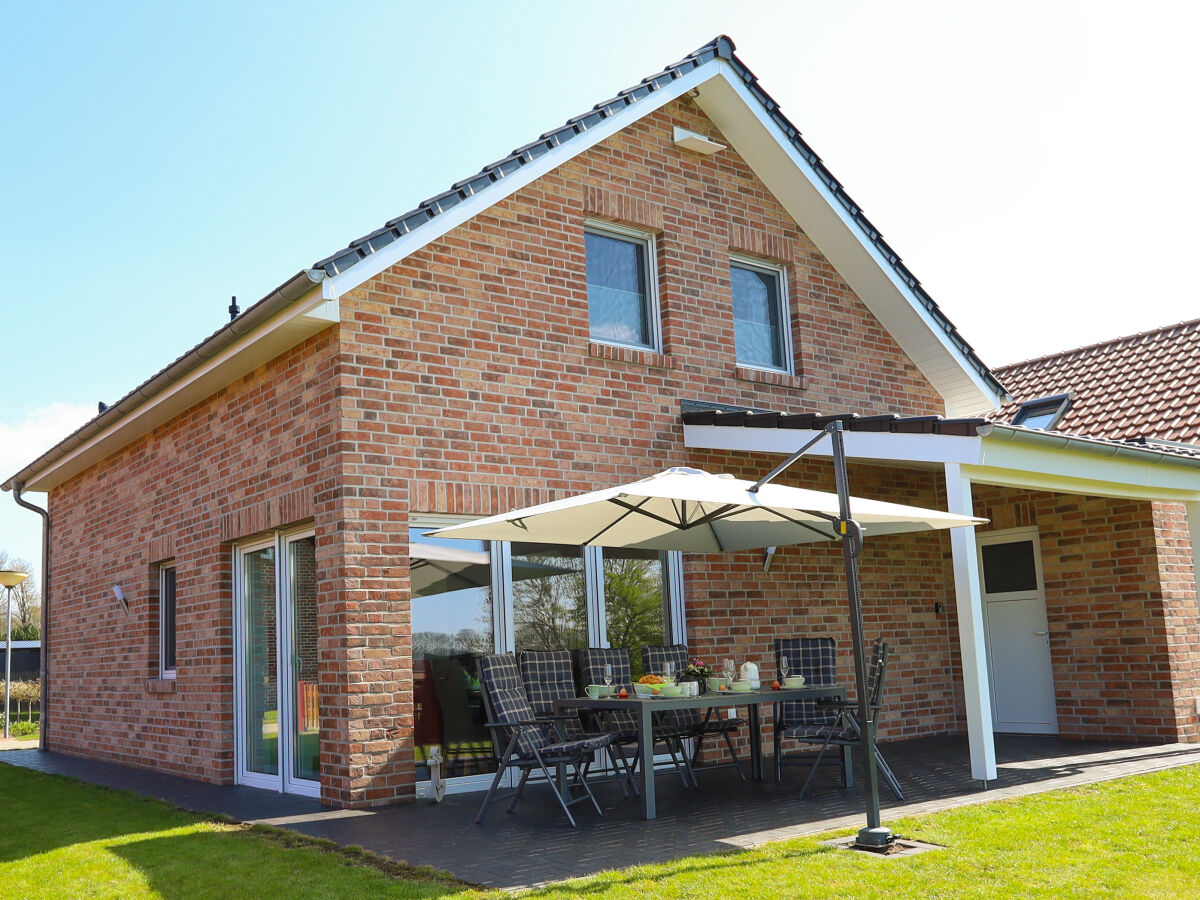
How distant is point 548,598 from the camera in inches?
354

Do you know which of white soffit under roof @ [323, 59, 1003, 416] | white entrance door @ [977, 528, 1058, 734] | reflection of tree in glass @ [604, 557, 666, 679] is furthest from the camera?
white entrance door @ [977, 528, 1058, 734]

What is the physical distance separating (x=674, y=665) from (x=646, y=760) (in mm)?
1978

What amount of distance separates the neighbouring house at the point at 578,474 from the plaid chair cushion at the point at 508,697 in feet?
2.68

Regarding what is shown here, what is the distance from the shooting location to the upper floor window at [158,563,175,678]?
36.5 feet

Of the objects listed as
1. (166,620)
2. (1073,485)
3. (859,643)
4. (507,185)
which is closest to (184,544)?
(166,620)

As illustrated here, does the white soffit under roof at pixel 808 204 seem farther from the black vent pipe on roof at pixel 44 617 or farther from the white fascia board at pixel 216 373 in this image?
the black vent pipe on roof at pixel 44 617

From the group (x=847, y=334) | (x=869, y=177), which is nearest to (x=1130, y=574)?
(x=847, y=334)

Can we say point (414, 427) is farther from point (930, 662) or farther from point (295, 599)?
point (930, 662)

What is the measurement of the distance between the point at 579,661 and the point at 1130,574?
5.53 metres

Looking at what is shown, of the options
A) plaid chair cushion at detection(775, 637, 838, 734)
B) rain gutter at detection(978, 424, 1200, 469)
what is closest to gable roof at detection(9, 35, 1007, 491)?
rain gutter at detection(978, 424, 1200, 469)

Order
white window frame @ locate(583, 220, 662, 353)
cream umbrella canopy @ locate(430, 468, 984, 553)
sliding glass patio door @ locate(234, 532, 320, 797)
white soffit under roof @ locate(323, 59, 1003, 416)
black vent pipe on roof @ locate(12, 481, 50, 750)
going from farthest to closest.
Result: 1. black vent pipe on roof @ locate(12, 481, 50, 750)
2. white window frame @ locate(583, 220, 662, 353)
3. white soffit under roof @ locate(323, 59, 1003, 416)
4. sliding glass patio door @ locate(234, 532, 320, 797)
5. cream umbrella canopy @ locate(430, 468, 984, 553)

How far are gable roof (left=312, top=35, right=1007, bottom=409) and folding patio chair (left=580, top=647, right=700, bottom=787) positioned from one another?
11.4 ft

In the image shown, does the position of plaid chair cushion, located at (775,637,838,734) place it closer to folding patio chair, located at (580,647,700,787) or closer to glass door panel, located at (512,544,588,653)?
folding patio chair, located at (580,647,700,787)

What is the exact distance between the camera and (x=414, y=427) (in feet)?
27.4
